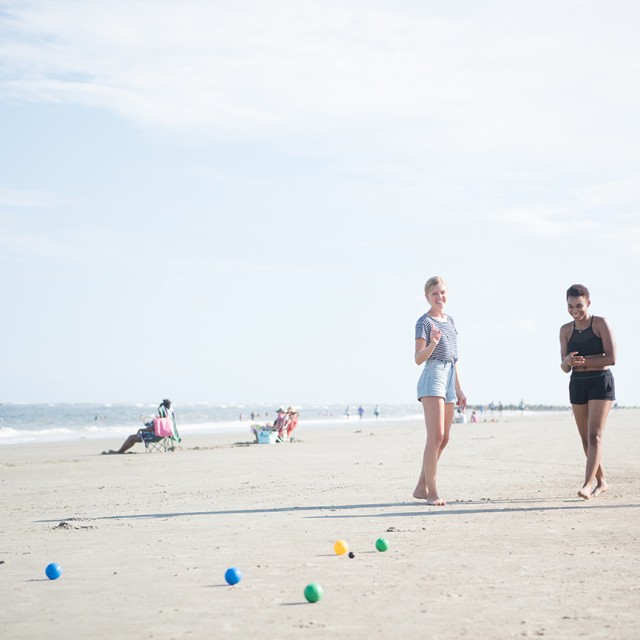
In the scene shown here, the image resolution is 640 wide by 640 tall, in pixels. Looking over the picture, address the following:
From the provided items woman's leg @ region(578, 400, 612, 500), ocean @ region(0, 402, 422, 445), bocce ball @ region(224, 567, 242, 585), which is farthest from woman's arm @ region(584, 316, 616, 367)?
ocean @ region(0, 402, 422, 445)

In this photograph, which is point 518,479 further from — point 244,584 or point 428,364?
point 244,584

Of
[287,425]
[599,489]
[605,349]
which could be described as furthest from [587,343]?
[287,425]

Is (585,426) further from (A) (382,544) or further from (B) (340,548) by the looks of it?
Answer: (B) (340,548)

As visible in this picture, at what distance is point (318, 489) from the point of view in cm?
1026

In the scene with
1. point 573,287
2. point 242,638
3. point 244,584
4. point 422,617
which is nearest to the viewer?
point 242,638

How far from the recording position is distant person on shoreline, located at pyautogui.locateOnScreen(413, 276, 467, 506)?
8.62 m

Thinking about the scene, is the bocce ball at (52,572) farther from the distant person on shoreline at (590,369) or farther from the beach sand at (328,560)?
the distant person on shoreline at (590,369)

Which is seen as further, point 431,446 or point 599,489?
point 599,489

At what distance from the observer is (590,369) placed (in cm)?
886

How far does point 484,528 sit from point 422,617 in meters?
2.81

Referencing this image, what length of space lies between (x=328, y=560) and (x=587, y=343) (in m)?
4.38

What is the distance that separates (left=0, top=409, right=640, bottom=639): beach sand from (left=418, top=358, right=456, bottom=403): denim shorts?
1.06m

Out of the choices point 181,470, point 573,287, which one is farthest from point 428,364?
point 181,470

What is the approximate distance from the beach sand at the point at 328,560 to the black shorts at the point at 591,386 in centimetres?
98
